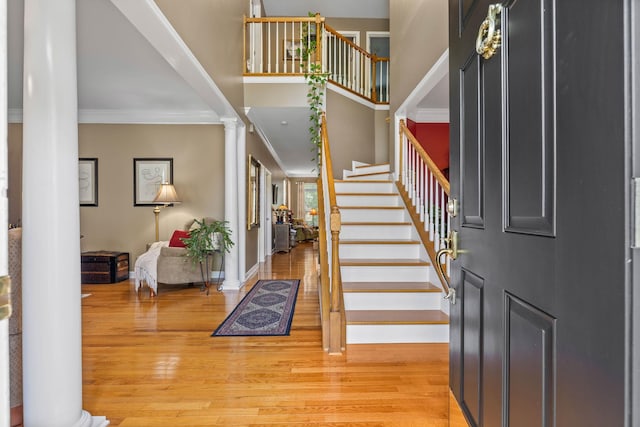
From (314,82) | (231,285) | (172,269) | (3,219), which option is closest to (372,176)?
(314,82)

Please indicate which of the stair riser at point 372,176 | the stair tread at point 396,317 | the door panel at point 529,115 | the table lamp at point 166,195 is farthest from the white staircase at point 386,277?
the table lamp at point 166,195

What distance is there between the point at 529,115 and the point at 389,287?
2.43 meters

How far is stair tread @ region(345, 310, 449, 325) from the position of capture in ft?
8.59

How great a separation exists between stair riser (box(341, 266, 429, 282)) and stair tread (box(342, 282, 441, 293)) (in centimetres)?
5

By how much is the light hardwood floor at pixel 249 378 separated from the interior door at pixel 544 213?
80cm

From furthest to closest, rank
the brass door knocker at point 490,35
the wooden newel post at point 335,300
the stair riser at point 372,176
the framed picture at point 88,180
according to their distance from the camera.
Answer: the framed picture at point 88,180, the stair riser at point 372,176, the wooden newel post at point 335,300, the brass door knocker at point 490,35

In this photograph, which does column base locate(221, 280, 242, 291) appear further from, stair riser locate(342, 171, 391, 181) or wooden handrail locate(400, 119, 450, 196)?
wooden handrail locate(400, 119, 450, 196)

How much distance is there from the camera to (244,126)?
4.98m

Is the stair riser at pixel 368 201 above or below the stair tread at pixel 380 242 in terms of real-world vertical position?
above

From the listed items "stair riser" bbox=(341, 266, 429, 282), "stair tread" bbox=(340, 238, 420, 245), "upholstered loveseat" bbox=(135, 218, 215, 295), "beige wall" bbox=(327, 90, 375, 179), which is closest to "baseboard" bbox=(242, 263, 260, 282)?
"upholstered loveseat" bbox=(135, 218, 215, 295)

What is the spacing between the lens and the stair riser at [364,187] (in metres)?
4.66

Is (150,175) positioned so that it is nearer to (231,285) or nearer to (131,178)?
(131,178)

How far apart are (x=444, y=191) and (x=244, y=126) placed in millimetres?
3052

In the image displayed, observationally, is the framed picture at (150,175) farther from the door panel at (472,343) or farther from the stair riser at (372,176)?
the door panel at (472,343)
